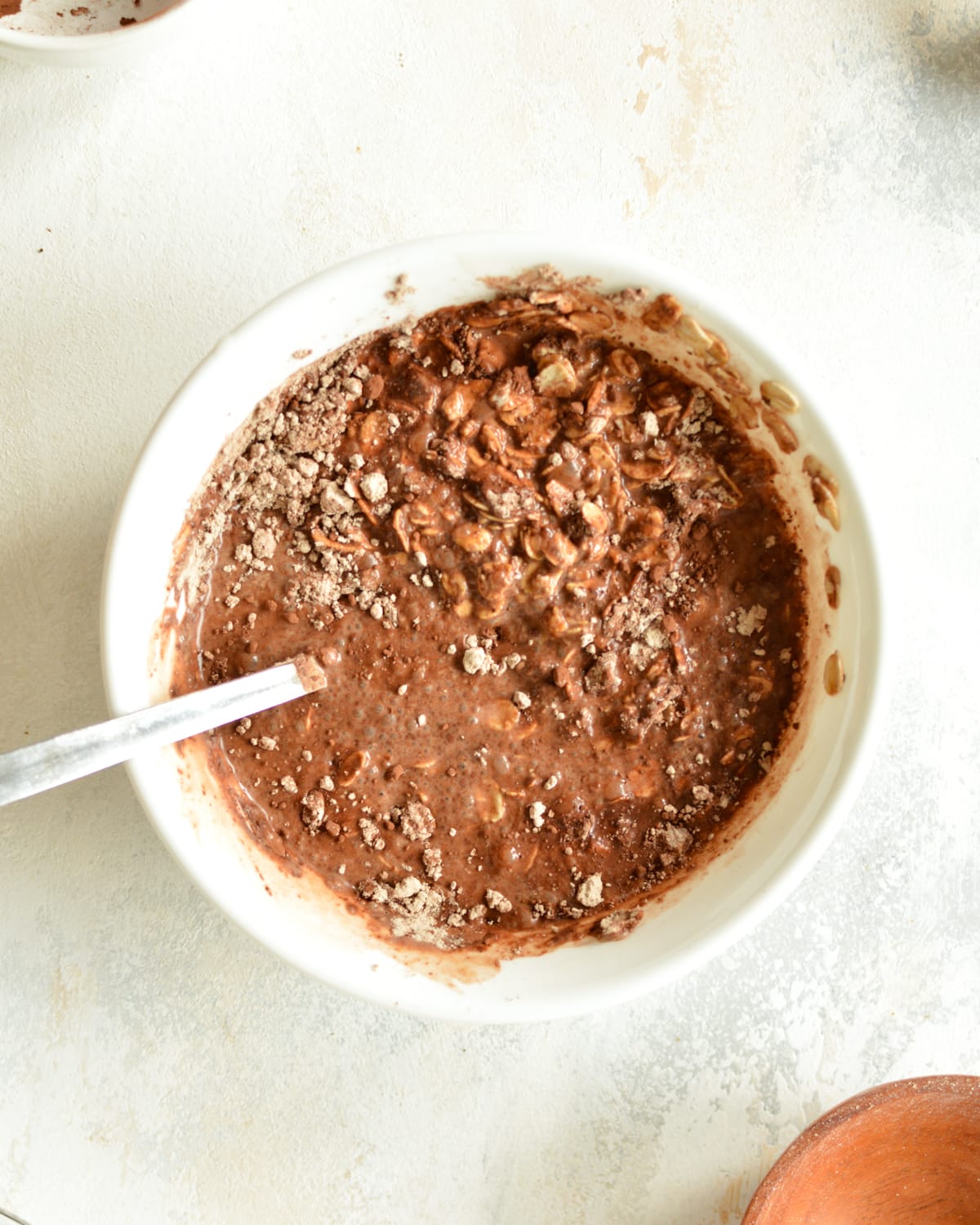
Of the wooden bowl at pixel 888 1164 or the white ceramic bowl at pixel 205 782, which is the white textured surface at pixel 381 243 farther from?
the white ceramic bowl at pixel 205 782

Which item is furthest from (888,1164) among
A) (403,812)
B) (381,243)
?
(381,243)

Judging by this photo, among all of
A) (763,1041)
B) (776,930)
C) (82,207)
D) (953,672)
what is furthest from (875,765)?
(82,207)

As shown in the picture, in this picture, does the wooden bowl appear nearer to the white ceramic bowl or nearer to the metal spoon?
the white ceramic bowl

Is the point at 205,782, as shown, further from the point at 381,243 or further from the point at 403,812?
the point at 381,243

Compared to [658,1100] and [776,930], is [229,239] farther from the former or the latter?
[658,1100]

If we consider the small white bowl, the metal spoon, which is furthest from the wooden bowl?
the small white bowl

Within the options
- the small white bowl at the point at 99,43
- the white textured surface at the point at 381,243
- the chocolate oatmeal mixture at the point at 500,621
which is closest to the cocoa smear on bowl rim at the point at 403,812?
the chocolate oatmeal mixture at the point at 500,621
